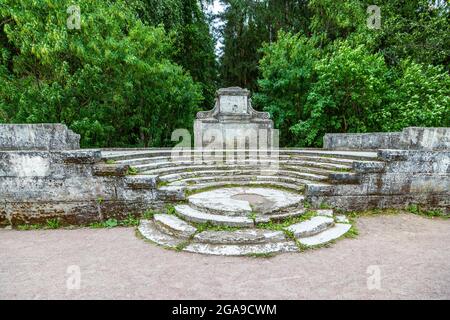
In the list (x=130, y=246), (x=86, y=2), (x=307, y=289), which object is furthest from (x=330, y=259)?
(x=86, y=2)

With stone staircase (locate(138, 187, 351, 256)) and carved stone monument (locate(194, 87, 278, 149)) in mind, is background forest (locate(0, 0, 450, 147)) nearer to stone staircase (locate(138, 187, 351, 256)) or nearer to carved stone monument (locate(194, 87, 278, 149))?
carved stone monument (locate(194, 87, 278, 149))

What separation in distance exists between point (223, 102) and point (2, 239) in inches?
308

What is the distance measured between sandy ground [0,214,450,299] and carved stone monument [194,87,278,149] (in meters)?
6.48

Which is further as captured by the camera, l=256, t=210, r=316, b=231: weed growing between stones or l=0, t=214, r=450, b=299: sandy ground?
l=256, t=210, r=316, b=231: weed growing between stones

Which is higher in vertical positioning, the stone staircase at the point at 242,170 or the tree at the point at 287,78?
the tree at the point at 287,78

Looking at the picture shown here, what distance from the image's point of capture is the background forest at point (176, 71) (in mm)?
8773

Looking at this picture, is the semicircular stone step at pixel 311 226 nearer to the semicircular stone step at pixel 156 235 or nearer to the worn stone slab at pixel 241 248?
the worn stone slab at pixel 241 248

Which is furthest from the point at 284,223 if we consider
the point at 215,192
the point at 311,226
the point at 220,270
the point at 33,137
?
the point at 33,137

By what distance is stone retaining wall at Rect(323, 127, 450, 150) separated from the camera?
5.68 m

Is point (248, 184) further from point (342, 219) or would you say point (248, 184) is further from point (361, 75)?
point (361, 75)

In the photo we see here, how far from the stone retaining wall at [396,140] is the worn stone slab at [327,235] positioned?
128 inches

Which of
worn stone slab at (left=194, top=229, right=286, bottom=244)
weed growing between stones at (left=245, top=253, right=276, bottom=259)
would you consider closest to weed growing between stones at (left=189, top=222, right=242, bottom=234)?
worn stone slab at (left=194, top=229, right=286, bottom=244)

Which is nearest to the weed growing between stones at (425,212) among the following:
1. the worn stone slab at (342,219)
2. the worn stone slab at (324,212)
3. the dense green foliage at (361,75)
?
the worn stone slab at (342,219)

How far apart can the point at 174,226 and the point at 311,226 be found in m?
2.11
